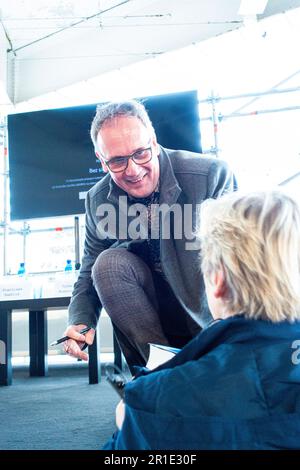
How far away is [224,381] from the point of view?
0.47 m

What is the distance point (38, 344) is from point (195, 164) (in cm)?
129

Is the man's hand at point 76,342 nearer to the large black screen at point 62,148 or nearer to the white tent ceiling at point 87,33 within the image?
the large black screen at point 62,148

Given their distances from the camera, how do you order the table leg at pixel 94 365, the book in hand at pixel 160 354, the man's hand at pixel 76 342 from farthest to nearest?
the table leg at pixel 94 365, the man's hand at pixel 76 342, the book in hand at pixel 160 354

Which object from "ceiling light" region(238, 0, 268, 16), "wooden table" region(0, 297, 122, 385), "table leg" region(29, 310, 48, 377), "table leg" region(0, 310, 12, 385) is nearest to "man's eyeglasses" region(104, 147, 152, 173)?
"wooden table" region(0, 297, 122, 385)

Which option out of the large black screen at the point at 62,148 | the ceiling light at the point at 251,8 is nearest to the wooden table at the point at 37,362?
the large black screen at the point at 62,148

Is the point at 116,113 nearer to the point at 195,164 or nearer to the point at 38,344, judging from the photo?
the point at 195,164

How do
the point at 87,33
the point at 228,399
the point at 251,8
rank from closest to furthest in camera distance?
the point at 228,399
the point at 251,8
the point at 87,33

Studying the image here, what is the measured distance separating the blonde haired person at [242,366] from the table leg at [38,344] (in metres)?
1.52

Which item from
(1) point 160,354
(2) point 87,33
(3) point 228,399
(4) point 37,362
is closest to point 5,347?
(4) point 37,362

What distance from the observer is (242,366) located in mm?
469

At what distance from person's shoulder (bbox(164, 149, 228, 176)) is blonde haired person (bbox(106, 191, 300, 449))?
1.48 ft

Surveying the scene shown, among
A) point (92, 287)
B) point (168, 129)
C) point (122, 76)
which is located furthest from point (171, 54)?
point (92, 287)

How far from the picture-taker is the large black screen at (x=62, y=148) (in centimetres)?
193

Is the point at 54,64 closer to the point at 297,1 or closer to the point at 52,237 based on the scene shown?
the point at 52,237
